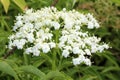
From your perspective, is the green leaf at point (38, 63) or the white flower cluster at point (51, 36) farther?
the green leaf at point (38, 63)

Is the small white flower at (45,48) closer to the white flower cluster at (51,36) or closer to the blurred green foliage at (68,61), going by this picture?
the white flower cluster at (51,36)

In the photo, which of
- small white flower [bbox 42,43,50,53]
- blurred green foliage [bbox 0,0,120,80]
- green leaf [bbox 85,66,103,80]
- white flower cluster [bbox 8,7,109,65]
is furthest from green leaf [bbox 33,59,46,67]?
green leaf [bbox 85,66,103,80]

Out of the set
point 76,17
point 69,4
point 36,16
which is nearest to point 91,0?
point 69,4

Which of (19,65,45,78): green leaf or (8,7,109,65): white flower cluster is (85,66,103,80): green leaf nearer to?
(8,7,109,65): white flower cluster

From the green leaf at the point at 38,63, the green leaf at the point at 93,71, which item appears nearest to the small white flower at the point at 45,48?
the green leaf at the point at 38,63

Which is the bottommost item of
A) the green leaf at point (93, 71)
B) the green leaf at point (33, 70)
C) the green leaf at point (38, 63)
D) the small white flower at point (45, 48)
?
the green leaf at point (33, 70)

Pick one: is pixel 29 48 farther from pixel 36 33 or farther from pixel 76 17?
pixel 76 17

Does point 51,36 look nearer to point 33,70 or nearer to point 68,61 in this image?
point 68,61
